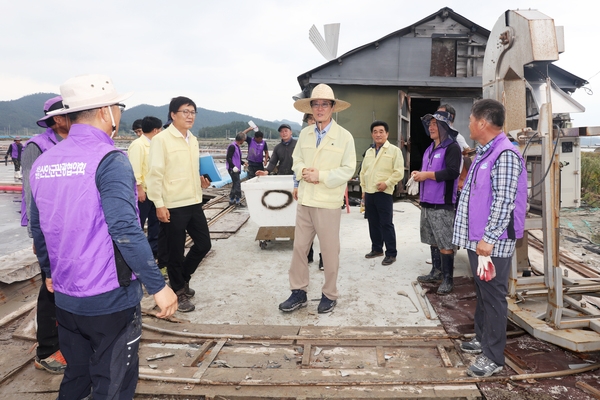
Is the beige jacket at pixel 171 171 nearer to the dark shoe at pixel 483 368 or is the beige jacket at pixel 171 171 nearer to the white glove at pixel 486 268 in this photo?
the white glove at pixel 486 268

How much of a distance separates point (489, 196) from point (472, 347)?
1.15m

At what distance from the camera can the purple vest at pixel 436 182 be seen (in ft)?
13.2

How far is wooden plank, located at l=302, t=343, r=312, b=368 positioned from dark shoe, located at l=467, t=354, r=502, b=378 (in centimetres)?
108

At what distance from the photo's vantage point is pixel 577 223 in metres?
7.52

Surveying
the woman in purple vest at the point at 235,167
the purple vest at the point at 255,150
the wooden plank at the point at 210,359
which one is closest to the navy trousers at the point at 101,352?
the wooden plank at the point at 210,359

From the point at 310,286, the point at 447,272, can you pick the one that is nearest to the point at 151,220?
the point at 310,286

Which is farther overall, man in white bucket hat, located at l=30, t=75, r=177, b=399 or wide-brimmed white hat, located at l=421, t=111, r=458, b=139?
wide-brimmed white hat, located at l=421, t=111, r=458, b=139

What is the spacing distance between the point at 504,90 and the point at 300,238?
89.7 inches

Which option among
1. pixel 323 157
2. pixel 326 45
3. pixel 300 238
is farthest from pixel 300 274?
pixel 326 45

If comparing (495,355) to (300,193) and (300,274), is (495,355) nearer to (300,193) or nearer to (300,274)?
(300,274)

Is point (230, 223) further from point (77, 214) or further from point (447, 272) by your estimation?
point (77, 214)

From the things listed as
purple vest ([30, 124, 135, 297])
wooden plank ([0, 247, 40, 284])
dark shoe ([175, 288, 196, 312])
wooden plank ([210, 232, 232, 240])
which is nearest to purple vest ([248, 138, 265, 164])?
wooden plank ([210, 232, 232, 240])

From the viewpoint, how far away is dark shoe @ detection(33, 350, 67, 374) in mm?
2706

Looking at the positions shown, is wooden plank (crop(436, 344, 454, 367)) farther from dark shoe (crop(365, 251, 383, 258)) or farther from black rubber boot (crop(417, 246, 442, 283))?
dark shoe (crop(365, 251, 383, 258))
